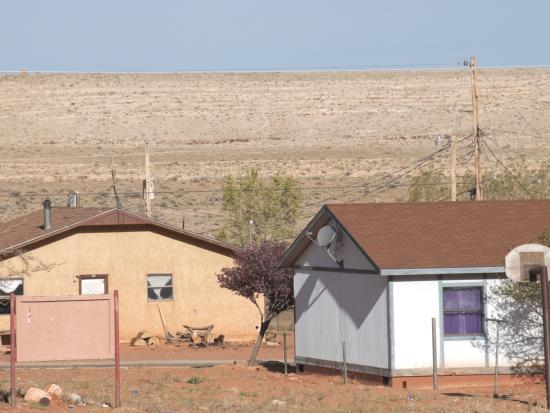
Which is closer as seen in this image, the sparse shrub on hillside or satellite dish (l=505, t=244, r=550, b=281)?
satellite dish (l=505, t=244, r=550, b=281)

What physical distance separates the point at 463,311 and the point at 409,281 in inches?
55.5

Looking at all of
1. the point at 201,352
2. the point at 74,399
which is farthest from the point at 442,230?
the point at 201,352

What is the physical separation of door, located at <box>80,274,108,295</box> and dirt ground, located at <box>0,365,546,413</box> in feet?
35.9

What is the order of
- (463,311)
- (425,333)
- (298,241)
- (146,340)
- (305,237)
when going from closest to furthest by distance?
1. (425,333)
2. (463,311)
3. (305,237)
4. (298,241)
5. (146,340)

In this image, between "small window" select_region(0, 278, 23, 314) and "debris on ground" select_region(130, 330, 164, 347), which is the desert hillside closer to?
"debris on ground" select_region(130, 330, 164, 347)

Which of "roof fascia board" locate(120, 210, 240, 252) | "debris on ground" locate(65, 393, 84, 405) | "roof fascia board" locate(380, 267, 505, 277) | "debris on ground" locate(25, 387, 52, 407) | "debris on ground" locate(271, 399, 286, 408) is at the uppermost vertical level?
"roof fascia board" locate(120, 210, 240, 252)

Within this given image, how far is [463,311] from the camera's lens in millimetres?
28859

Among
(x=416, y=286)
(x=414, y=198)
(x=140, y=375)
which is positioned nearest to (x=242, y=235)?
(x=414, y=198)

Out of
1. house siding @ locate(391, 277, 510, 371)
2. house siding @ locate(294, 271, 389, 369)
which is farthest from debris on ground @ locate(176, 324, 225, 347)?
house siding @ locate(391, 277, 510, 371)

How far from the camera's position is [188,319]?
46.0 metres

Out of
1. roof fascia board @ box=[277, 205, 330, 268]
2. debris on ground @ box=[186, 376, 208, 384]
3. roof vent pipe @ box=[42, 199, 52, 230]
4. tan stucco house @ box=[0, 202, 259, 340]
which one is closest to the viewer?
debris on ground @ box=[186, 376, 208, 384]

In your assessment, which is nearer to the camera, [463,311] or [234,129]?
[463,311]

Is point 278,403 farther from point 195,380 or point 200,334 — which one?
point 200,334

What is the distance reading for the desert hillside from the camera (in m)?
97.1
